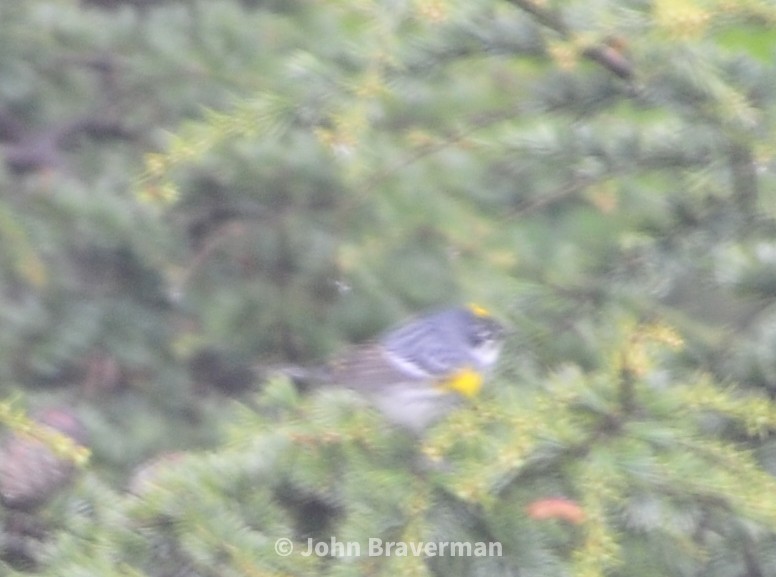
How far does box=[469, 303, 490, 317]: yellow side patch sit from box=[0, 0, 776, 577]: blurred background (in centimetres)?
4

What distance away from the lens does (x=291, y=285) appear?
2771 mm

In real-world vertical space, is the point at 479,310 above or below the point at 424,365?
above

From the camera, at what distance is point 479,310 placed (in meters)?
2.49

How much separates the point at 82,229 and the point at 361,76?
0.90 metres

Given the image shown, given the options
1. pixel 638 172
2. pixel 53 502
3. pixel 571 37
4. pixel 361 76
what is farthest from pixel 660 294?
pixel 53 502

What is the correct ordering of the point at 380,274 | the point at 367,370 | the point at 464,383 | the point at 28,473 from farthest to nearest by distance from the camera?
the point at 380,274 < the point at 367,370 < the point at 464,383 < the point at 28,473

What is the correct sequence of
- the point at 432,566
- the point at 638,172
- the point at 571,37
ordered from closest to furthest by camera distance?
the point at 432,566
the point at 571,37
the point at 638,172

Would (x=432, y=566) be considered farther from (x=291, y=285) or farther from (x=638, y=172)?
(x=291, y=285)

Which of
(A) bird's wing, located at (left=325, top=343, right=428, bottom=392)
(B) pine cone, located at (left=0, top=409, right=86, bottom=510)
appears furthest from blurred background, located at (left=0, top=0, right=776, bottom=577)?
(A) bird's wing, located at (left=325, top=343, right=428, bottom=392)

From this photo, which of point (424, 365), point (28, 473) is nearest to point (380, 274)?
point (424, 365)

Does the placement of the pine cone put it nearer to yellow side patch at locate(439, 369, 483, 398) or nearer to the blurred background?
the blurred background

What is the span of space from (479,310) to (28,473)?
973 mm

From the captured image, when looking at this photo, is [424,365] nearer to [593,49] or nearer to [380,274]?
[380,274]

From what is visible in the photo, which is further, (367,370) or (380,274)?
(380,274)
